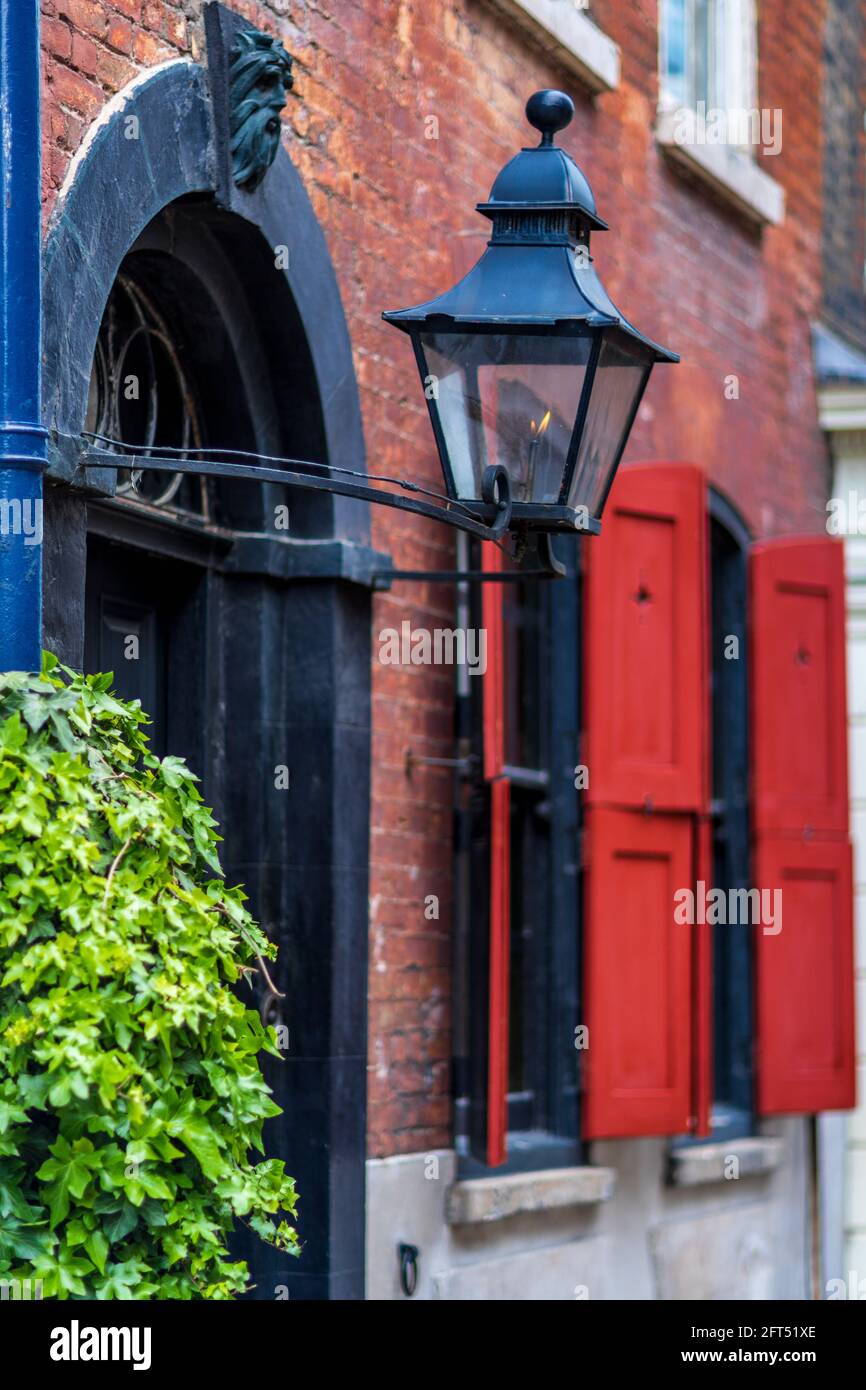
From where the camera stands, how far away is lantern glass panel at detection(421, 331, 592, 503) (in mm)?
4281

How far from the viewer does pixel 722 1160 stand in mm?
7680

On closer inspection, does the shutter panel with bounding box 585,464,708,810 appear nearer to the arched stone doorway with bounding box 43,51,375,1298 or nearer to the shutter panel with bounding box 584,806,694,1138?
the shutter panel with bounding box 584,806,694,1138

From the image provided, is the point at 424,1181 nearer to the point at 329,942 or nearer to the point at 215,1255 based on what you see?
the point at 329,942

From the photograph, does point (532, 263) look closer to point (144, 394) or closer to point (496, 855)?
point (144, 394)

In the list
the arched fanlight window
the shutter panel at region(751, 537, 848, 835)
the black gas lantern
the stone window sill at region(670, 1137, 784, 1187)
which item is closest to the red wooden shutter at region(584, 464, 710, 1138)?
the stone window sill at region(670, 1137, 784, 1187)

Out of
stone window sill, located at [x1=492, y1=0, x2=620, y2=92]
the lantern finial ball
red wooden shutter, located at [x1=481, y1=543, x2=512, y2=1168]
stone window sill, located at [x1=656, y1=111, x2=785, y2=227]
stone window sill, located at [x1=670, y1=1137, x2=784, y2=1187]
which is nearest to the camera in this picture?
the lantern finial ball

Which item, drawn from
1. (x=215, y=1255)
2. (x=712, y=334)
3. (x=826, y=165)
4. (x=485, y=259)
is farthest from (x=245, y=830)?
(x=826, y=165)

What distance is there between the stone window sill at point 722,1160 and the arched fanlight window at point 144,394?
10.6ft

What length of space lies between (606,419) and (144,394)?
3.96 ft

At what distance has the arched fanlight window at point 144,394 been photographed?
4.83 m

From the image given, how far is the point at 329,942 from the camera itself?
5.35 metres

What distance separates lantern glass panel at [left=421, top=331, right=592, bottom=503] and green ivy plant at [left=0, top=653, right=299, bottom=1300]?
1.24m

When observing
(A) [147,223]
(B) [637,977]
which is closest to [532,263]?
(A) [147,223]

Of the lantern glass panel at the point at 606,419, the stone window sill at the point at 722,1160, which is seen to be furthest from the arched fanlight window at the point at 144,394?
the stone window sill at the point at 722,1160
